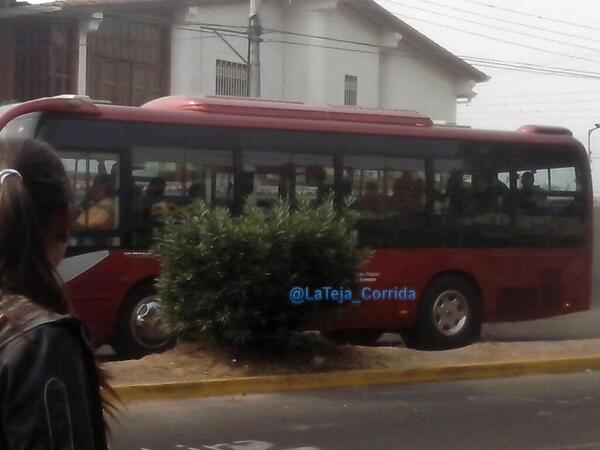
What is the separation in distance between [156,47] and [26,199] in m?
26.4

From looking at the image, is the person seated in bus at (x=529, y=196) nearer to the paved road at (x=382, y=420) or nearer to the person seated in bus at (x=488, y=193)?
the person seated in bus at (x=488, y=193)

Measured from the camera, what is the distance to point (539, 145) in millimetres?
15461

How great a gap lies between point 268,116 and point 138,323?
124 inches

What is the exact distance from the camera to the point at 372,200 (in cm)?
1404

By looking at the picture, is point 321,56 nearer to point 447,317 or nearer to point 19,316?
point 447,317

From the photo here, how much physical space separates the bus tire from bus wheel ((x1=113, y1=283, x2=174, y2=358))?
365cm

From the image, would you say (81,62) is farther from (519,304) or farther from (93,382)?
(93,382)

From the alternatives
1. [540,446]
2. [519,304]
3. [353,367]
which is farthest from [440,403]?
[519,304]

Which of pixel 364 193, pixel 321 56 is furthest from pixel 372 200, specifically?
pixel 321 56

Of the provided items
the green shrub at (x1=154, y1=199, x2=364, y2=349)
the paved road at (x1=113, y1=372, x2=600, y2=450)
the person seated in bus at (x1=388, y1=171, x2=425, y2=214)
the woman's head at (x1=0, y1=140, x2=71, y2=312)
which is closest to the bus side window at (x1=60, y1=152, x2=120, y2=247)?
the green shrub at (x1=154, y1=199, x2=364, y2=349)

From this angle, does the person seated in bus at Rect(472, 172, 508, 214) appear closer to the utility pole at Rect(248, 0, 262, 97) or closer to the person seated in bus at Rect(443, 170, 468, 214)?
the person seated in bus at Rect(443, 170, 468, 214)

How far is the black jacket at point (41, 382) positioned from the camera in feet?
6.54

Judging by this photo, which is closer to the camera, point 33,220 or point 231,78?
point 33,220

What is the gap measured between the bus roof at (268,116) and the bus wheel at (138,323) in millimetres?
2065
